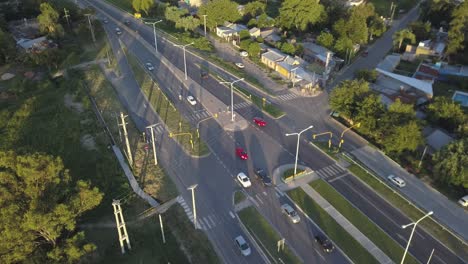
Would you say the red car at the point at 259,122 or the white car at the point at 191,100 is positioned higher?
the white car at the point at 191,100

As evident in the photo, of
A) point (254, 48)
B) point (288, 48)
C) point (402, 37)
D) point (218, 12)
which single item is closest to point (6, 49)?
point (218, 12)

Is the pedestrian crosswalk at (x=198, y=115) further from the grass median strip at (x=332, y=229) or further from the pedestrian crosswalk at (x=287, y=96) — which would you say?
the grass median strip at (x=332, y=229)

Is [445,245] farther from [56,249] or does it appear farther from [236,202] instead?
[56,249]

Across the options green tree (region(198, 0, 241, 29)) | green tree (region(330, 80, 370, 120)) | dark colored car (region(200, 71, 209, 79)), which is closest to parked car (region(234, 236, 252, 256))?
green tree (region(330, 80, 370, 120))

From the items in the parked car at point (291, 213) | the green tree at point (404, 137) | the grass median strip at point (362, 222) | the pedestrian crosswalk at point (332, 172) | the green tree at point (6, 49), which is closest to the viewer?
the grass median strip at point (362, 222)

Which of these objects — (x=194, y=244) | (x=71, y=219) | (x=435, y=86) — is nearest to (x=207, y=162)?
(x=194, y=244)

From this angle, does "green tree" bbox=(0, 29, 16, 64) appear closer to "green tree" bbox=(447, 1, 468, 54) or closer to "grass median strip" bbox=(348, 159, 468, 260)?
"grass median strip" bbox=(348, 159, 468, 260)

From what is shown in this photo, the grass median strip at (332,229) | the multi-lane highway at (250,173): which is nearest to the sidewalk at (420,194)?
the multi-lane highway at (250,173)
